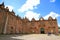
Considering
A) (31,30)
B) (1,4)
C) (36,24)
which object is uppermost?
(1,4)

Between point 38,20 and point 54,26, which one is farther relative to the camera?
Answer: point 38,20

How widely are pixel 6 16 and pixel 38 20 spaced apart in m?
24.6

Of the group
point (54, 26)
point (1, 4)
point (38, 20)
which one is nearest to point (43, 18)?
point (38, 20)

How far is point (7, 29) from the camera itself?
86.1 feet

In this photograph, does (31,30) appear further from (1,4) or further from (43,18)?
(1,4)

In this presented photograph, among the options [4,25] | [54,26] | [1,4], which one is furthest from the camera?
[54,26]

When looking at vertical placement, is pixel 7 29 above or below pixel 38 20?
below

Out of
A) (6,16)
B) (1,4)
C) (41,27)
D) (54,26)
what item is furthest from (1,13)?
(54,26)

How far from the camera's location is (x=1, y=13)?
2534 centimetres

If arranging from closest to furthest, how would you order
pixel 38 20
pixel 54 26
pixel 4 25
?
1. pixel 4 25
2. pixel 54 26
3. pixel 38 20

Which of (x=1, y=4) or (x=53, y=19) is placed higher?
(x=1, y=4)

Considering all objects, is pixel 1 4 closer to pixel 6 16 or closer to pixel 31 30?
Result: pixel 6 16

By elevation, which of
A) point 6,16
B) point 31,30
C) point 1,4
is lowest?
point 31,30

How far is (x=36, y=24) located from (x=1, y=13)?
2516 centimetres
